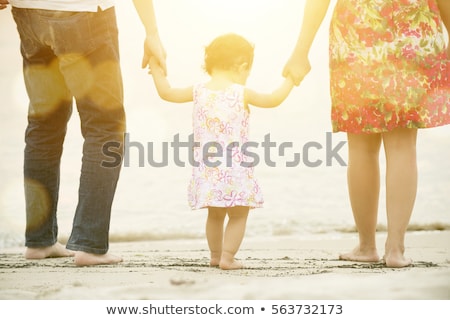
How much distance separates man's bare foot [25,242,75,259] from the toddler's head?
780 millimetres

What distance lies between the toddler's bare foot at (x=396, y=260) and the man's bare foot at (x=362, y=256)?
5.5 inches

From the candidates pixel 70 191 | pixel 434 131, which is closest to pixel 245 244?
pixel 70 191

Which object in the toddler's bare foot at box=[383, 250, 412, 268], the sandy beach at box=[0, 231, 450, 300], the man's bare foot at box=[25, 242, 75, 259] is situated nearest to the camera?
the sandy beach at box=[0, 231, 450, 300]

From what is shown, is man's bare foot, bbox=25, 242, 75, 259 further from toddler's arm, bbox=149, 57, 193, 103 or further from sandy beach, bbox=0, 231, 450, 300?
toddler's arm, bbox=149, 57, 193, 103

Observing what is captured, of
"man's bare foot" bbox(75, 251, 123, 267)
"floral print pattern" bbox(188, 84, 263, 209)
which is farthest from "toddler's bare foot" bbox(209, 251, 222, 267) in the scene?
"man's bare foot" bbox(75, 251, 123, 267)

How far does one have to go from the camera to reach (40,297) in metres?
1.66

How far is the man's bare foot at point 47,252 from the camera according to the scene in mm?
2199

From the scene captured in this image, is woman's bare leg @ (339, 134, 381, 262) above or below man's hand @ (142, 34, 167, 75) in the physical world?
below

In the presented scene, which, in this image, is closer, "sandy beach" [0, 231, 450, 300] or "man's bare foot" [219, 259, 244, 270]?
"sandy beach" [0, 231, 450, 300]

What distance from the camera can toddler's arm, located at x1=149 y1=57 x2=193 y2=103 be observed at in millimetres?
2021

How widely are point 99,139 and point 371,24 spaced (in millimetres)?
849
